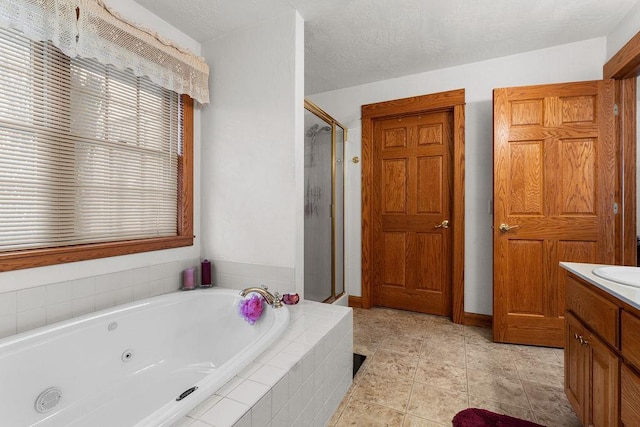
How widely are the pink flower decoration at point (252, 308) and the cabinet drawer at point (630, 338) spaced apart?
145 cm

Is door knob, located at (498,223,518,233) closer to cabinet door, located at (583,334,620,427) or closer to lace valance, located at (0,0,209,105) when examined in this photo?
cabinet door, located at (583,334,620,427)

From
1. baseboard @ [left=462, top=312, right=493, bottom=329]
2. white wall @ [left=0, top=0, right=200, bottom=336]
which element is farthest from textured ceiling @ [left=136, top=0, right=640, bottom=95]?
baseboard @ [left=462, top=312, right=493, bottom=329]

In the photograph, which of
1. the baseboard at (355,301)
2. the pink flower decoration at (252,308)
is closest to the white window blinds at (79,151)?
the pink flower decoration at (252,308)

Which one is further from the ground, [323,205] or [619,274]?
[323,205]

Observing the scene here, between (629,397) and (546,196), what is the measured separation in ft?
5.34

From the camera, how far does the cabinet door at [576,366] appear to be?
118 cm

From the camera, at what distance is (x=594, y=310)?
1.10 m

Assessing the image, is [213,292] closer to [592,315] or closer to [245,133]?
[245,133]

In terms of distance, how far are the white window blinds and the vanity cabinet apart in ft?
7.54

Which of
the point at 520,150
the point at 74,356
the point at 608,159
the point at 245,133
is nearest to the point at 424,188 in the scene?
the point at 520,150

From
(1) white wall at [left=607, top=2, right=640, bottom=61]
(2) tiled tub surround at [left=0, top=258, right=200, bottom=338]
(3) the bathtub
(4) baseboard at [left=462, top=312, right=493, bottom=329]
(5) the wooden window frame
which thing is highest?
(1) white wall at [left=607, top=2, right=640, bottom=61]

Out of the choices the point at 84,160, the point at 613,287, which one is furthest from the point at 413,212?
the point at 84,160

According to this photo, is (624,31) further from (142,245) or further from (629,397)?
(142,245)

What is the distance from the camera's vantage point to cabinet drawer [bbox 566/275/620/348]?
38.5 inches
